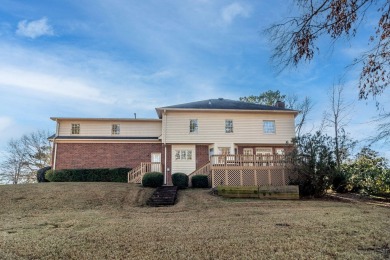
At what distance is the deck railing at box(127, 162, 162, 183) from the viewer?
761 inches

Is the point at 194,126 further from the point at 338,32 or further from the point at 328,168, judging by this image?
the point at 338,32

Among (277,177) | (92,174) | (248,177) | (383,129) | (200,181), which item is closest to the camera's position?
(383,129)

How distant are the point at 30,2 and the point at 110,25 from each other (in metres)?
3.01

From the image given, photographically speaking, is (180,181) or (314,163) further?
(180,181)

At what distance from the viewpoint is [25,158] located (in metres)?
32.4

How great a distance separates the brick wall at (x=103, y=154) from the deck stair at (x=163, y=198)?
7004mm

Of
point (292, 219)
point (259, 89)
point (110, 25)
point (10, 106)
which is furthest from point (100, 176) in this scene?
point (259, 89)

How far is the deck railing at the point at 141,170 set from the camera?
63.4ft

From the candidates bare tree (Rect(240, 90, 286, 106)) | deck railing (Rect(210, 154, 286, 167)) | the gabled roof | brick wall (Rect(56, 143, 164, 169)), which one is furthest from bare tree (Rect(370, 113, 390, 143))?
bare tree (Rect(240, 90, 286, 106))

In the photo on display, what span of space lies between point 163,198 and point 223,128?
938 cm

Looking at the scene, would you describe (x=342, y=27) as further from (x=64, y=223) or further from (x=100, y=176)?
(x=100, y=176)

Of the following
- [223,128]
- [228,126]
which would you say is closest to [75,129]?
[223,128]

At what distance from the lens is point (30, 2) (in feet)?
30.7

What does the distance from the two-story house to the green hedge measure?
1296 mm
